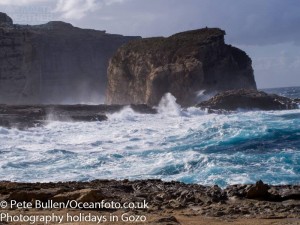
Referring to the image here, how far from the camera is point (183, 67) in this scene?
52688 millimetres

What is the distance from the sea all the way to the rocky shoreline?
11.0 feet

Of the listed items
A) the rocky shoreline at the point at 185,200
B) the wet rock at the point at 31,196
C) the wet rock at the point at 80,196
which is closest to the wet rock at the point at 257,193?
the rocky shoreline at the point at 185,200

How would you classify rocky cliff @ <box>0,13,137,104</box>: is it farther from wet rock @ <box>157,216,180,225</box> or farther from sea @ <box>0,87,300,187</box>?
wet rock @ <box>157,216,180,225</box>

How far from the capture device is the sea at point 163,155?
43.2 feet

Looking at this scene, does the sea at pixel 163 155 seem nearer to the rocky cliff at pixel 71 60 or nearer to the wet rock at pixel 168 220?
the wet rock at pixel 168 220

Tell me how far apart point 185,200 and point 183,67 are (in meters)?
45.4

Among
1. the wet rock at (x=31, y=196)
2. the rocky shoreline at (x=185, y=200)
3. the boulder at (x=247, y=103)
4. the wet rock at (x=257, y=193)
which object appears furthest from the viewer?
the boulder at (x=247, y=103)

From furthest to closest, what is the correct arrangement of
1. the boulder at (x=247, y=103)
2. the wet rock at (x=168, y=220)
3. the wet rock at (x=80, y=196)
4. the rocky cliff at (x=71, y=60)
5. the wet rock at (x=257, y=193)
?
1. the rocky cliff at (x=71, y=60)
2. the boulder at (x=247, y=103)
3. the wet rock at (x=257, y=193)
4. the wet rock at (x=80, y=196)
5. the wet rock at (x=168, y=220)

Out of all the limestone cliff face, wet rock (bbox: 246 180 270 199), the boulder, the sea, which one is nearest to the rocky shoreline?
wet rock (bbox: 246 180 270 199)

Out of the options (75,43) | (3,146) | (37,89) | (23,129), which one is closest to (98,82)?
(75,43)

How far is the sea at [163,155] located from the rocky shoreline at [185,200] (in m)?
3.36

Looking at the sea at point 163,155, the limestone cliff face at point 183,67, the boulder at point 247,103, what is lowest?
the sea at point 163,155

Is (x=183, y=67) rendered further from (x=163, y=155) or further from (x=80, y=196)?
(x=80, y=196)

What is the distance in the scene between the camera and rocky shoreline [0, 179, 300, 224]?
6895 millimetres
